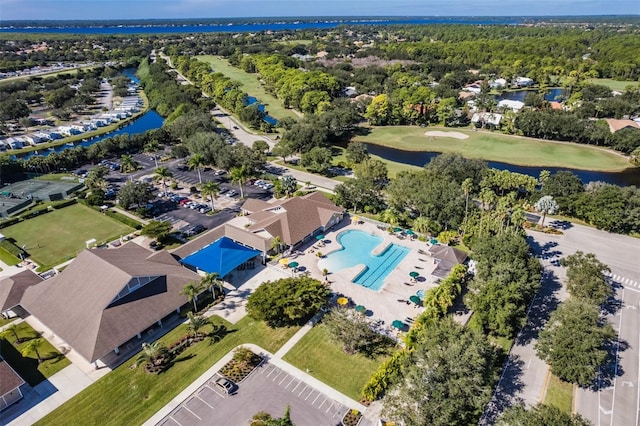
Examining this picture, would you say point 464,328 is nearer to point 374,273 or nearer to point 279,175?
point 374,273

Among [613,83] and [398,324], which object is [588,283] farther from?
[613,83]

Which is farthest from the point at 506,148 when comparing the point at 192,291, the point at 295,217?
the point at 192,291

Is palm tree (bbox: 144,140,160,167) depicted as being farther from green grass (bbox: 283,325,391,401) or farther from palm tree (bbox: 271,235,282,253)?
green grass (bbox: 283,325,391,401)

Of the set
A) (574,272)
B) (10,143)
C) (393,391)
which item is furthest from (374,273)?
(10,143)

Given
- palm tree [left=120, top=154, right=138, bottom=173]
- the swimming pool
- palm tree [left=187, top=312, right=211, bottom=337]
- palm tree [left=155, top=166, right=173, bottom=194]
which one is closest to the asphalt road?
the swimming pool

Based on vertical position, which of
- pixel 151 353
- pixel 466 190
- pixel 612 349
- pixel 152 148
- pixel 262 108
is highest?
pixel 466 190

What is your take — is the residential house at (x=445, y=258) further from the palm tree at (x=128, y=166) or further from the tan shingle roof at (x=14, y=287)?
the palm tree at (x=128, y=166)
